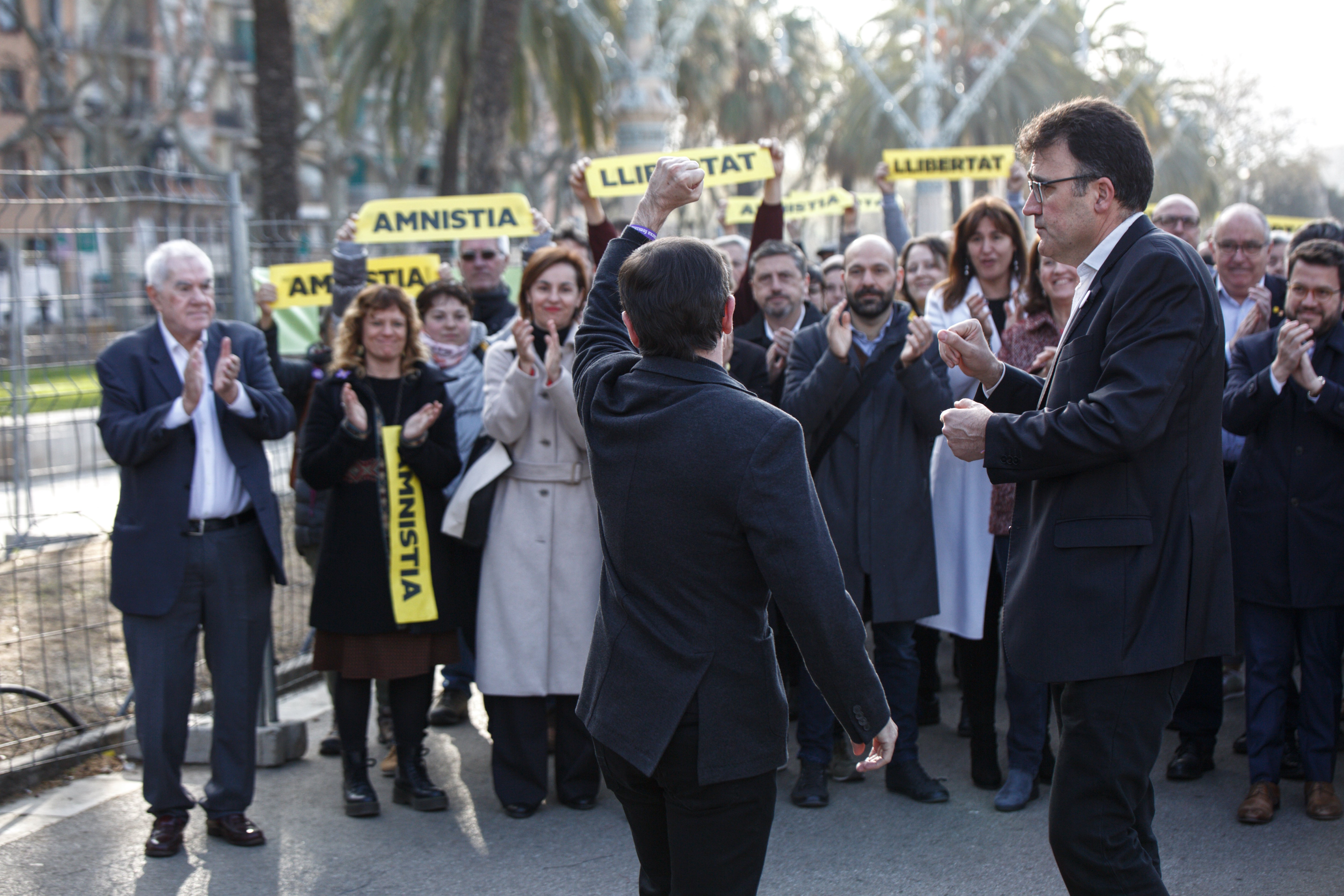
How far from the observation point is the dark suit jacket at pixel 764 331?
5805mm

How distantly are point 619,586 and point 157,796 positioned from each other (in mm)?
2710

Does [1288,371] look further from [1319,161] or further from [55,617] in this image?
[1319,161]

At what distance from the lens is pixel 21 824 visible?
489cm

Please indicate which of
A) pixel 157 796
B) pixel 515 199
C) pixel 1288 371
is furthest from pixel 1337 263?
pixel 157 796

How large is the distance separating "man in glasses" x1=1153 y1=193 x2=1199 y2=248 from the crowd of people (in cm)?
39

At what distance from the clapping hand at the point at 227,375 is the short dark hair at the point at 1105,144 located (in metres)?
3.05

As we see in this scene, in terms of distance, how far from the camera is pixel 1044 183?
311 cm

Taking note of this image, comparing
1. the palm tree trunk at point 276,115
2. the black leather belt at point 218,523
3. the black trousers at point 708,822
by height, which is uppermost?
the palm tree trunk at point 276,115

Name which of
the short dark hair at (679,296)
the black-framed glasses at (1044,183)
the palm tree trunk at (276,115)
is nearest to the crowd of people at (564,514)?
the black-framed glasses at (1044,183)

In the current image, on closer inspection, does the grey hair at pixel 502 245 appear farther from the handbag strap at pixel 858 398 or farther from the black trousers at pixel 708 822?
the black trousers at pixel 708 822

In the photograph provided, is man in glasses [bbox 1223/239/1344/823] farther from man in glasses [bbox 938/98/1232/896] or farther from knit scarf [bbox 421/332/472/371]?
knit scarf [bbox 421/332/472/371]

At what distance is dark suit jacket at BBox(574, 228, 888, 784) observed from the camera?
269 cm

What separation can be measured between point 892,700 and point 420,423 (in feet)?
7.42

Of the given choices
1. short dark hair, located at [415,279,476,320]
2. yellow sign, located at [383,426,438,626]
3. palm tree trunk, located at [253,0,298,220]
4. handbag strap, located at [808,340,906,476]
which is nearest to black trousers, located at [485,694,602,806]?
yellow sign, located at [383,426,438,626]
